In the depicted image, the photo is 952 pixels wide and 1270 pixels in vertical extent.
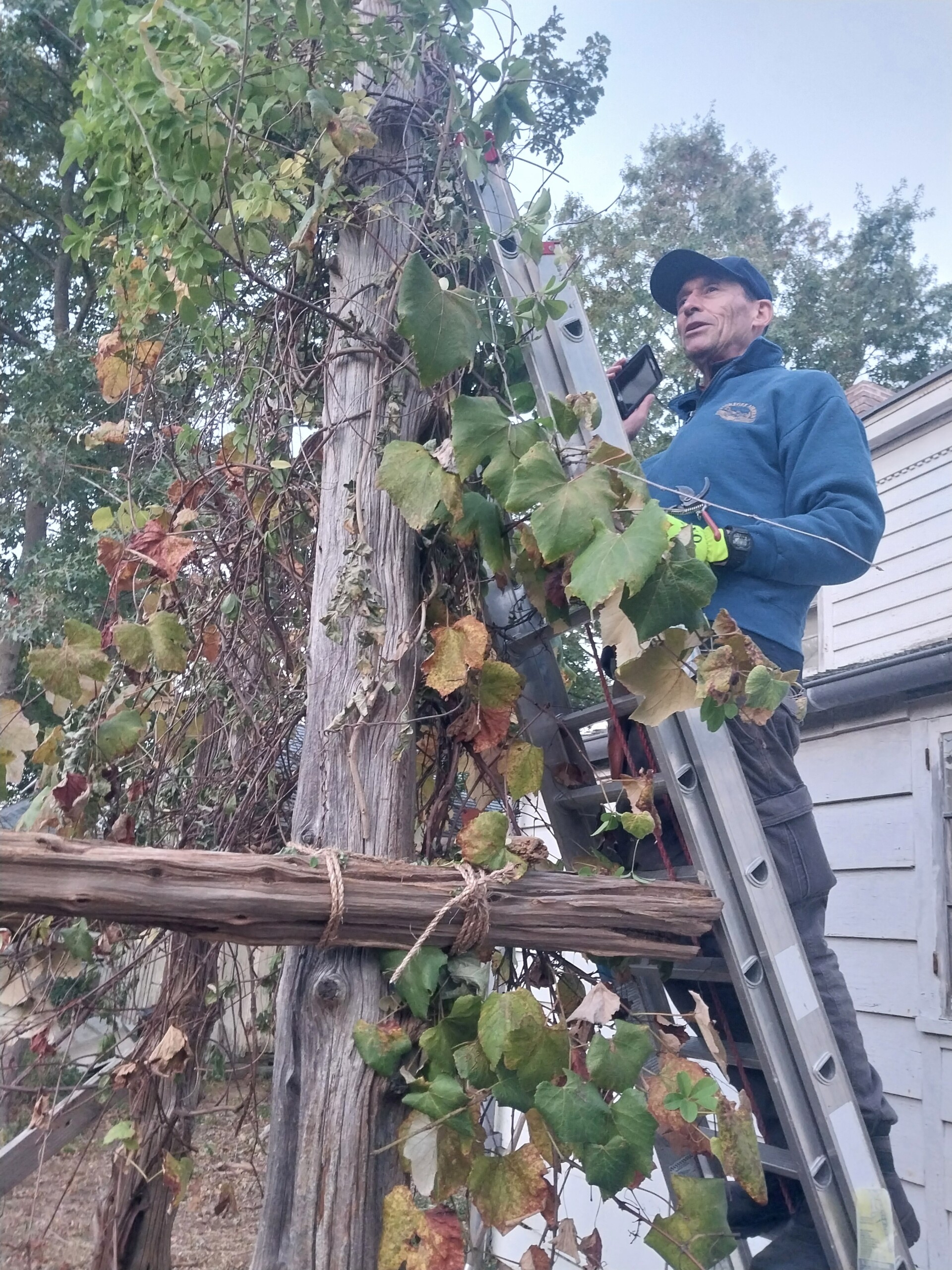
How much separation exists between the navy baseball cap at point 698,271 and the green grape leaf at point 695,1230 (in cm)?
191

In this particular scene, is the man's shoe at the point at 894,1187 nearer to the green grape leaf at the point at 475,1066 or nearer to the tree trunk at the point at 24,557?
the green grape leaf at the point at 475,1066

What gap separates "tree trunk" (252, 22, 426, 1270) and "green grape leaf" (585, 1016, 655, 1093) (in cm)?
29

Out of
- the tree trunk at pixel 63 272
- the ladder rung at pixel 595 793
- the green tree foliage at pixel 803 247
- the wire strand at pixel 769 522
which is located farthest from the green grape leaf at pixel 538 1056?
the green tree foliage at pixel 803 247

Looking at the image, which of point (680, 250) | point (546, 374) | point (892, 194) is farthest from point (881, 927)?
point (892, 194)

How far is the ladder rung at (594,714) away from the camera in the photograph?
1.88 metres

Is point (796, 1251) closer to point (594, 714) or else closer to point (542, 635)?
point (594, 714)

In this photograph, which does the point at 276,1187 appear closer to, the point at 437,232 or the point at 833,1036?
the point at 833,1036

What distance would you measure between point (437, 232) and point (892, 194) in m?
20.1

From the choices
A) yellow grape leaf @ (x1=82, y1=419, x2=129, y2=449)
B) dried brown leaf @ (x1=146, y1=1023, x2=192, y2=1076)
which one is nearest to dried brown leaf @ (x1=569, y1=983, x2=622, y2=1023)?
dried brown leaf @ (x1=146, y1=1023, x2=192, y2=1076)

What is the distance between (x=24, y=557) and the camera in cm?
899

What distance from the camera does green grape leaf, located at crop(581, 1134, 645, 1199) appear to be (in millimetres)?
1391

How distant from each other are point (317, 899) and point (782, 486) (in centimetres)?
135

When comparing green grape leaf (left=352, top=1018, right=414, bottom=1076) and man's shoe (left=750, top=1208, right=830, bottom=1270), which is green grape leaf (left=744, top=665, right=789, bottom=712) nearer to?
green grape leaf (left=352, top=1018, right=414, bottom=1076)

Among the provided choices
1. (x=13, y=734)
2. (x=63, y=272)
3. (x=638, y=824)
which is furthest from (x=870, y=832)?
(x=63, y=272)
